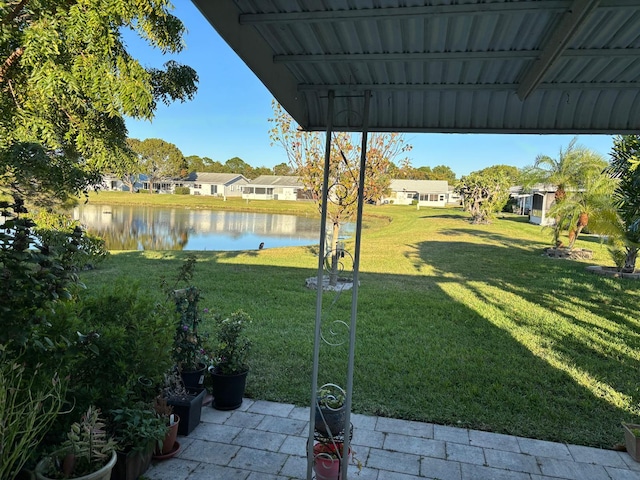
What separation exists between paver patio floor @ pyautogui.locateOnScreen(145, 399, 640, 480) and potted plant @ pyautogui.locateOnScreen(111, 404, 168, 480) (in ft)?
0.75

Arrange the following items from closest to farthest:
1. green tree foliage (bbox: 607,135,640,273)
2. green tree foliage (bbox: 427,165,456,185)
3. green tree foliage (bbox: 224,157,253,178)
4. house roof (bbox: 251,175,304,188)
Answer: green tree foliage (bbox: 607,135,640,273) < house roof (bbox: 251,175,304,188) < green tree foliage (bbox: 427,165,456,185) < green tree foliage (bbox: 224,157,253,178)

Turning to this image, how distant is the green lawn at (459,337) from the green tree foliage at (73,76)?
260 cm

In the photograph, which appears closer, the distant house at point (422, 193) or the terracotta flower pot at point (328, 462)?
the terracotta flower pot at point (328, 462)

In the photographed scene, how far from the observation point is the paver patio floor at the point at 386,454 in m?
2.45

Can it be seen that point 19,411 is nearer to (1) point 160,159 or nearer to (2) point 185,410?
(2) point 185,410

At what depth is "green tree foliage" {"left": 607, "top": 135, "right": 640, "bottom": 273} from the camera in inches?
172

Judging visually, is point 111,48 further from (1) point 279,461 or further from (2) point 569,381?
(2) point 569,381

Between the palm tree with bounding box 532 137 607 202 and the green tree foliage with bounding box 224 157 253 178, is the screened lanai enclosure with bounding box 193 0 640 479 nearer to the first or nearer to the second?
the palm tree with bounding box 532 137 607 202

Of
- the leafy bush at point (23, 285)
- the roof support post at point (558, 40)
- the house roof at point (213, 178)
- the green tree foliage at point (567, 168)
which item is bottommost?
the leafy bush at point (23, 285)

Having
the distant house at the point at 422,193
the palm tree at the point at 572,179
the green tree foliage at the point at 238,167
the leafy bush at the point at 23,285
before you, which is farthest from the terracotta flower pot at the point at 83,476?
the green tree foliage at the point at 238,167

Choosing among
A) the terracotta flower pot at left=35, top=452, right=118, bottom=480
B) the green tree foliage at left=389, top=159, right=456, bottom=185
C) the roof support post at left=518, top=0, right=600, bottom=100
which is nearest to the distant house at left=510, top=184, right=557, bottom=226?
the green tree foliage at left=389, top=159, right=456, bottom=185

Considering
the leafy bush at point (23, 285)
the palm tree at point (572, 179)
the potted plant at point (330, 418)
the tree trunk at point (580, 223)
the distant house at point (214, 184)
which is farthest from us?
the distant house at point (214, 184)

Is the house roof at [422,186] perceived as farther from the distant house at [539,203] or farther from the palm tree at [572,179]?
the palm tree at [572,179]

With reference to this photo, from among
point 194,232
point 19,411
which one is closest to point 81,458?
point 19,411
